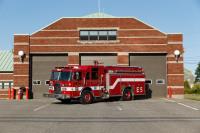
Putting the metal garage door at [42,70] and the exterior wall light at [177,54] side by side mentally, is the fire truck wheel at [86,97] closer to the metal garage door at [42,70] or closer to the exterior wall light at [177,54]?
the metal garage door at [42,70]

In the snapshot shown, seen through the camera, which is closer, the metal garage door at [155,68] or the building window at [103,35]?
the metal garage door at [155,68]

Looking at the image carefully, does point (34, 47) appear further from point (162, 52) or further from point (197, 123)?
point (197, 123)

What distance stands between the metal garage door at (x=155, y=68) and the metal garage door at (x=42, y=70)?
22.3ft

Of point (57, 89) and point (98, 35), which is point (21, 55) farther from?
point (57, 89)

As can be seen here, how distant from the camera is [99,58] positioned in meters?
38.4

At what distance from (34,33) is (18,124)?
24.3 m

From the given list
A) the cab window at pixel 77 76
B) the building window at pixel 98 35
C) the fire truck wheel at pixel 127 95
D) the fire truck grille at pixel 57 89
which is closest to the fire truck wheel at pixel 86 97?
the cab window at pixel 77 76

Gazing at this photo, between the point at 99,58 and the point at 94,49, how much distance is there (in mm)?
959

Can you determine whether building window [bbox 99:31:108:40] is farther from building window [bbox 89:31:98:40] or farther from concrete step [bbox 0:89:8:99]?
concrete step [bbox 0:89:8:99]

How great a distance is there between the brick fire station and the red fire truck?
6.09 metres

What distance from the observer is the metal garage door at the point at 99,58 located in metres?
38.4

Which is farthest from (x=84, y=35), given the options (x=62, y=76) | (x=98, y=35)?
(x=62, y=76)

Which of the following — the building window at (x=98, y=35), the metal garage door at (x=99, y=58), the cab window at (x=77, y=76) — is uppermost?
the building window at (x=98, y=35)

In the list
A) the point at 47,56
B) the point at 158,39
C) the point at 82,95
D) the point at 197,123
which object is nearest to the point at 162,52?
the point at 158,39
